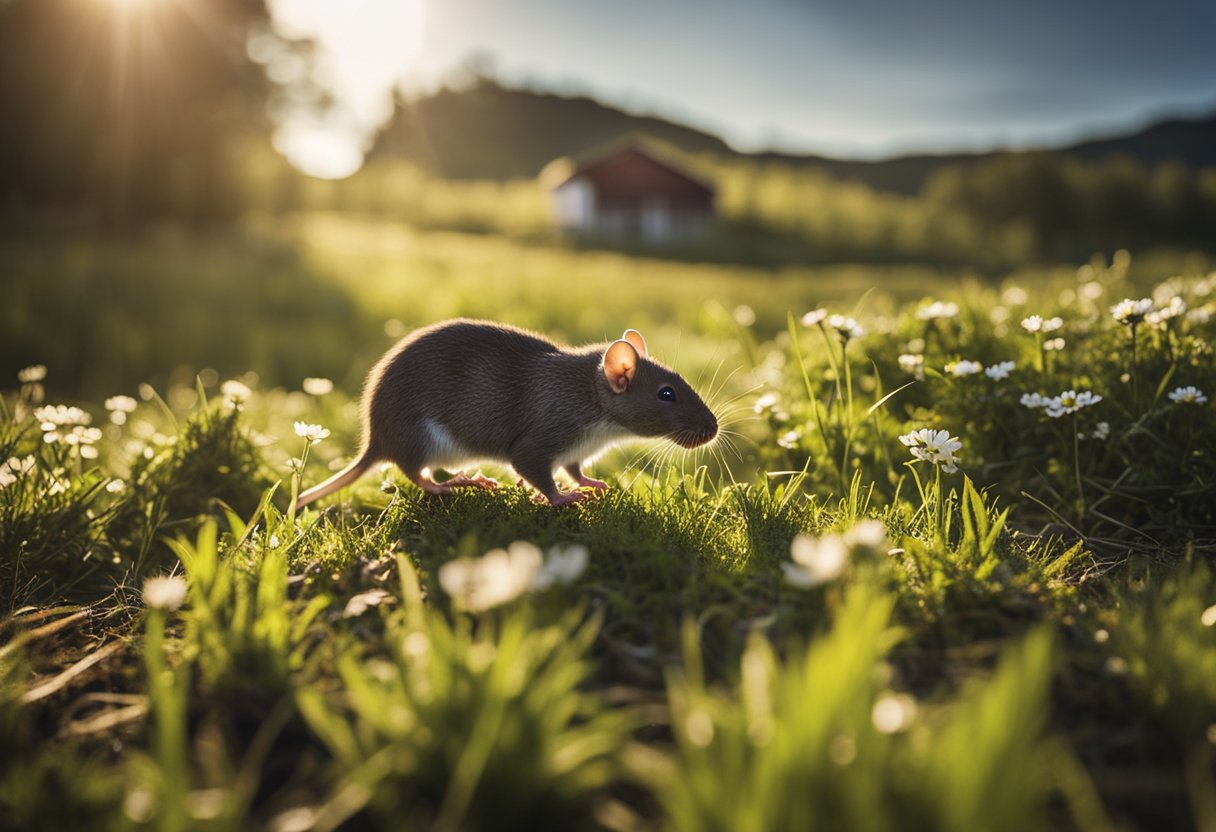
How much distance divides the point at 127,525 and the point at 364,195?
54062 millimetres

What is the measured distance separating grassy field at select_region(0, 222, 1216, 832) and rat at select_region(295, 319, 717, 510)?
237 millimetres

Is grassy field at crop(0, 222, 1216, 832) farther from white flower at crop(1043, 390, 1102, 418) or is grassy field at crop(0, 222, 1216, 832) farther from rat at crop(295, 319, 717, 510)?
rat at crop(295, 319, 717, 510)

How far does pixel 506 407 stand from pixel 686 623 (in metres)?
1.94

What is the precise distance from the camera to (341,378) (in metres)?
10.1

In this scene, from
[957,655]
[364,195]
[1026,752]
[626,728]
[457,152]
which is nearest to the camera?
[1026,752]

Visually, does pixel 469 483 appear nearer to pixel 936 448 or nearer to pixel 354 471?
pixel 354 471

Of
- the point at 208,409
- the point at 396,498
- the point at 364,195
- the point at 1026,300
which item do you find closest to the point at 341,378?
the point at 208,409

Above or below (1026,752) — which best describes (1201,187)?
above

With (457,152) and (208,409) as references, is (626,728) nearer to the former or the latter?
(208,409)

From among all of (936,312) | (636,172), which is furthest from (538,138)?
(936,312)

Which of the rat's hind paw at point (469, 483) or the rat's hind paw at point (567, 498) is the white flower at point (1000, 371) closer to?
the rat's hind paw at point (567, 498)

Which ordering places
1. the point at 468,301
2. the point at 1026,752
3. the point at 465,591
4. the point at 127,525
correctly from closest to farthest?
the point at 1026,752 < the point at 465,591 < the point at 127,525 < the point at 468,301

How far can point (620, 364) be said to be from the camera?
3.95m

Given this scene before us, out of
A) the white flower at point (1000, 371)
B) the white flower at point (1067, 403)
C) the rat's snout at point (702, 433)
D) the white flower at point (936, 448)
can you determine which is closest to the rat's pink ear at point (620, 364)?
the rat's snout at point (702, 433)
